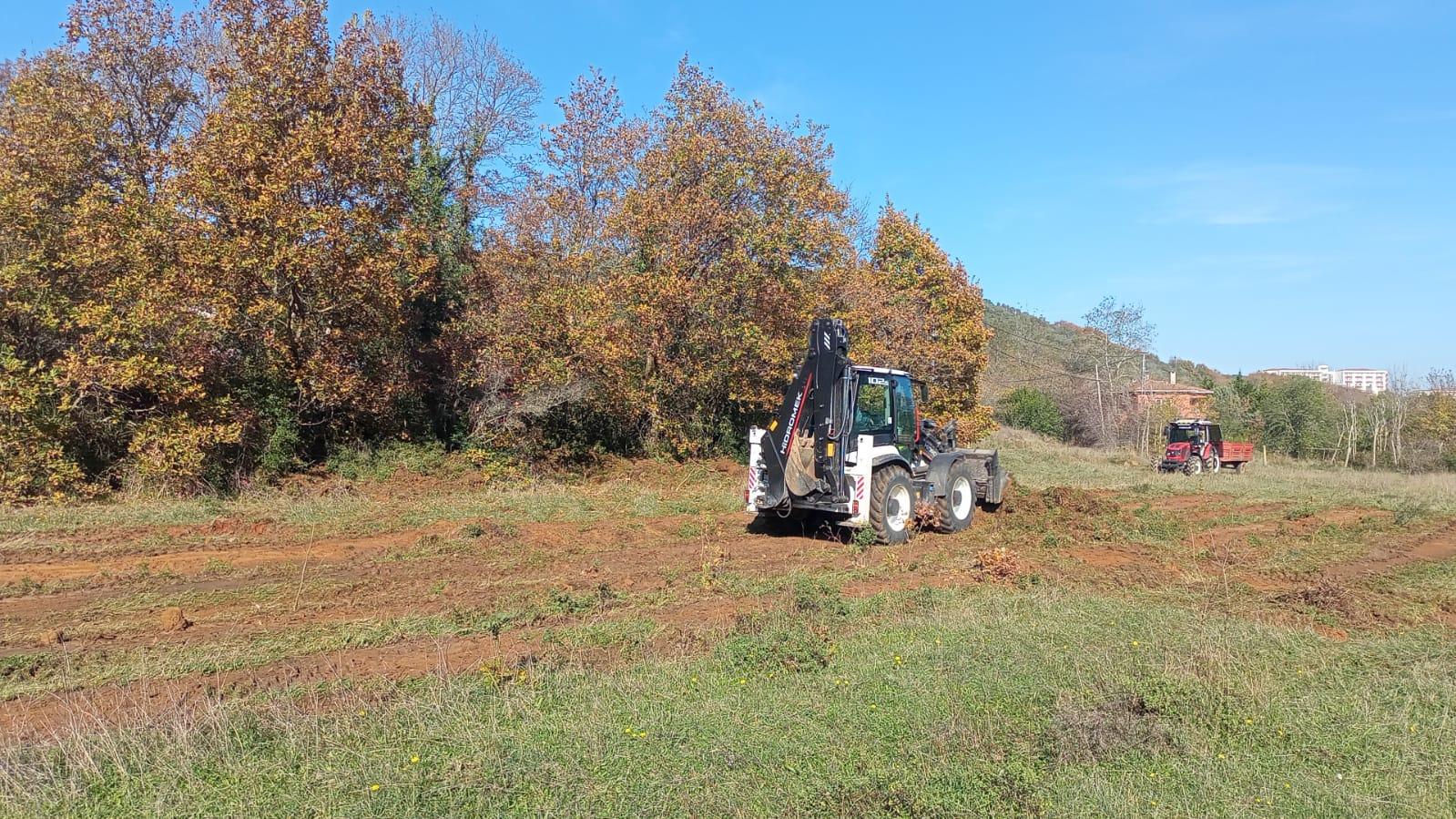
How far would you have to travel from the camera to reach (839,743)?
4676 millimetres

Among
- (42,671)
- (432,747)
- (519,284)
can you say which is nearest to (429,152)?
(519,284)

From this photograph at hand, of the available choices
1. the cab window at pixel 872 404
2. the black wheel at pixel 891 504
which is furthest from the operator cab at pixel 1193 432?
the cab window at pixel 872 404

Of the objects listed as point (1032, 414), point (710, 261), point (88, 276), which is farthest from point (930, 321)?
point (1032, 414)

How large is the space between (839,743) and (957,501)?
997 cm

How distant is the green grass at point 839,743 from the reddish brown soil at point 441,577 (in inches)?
31.8

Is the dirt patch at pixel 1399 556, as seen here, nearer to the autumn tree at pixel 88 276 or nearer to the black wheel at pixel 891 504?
the black wheel at pixel 891 504

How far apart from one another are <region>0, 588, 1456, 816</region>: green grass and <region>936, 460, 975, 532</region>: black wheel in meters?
7.01

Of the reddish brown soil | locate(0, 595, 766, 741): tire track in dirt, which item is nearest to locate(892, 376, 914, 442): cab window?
the reddish brown soil

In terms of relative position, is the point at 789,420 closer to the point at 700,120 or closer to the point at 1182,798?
the point at 1182,798

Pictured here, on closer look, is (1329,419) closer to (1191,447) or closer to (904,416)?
(1191,447)

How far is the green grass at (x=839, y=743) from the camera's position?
401cm

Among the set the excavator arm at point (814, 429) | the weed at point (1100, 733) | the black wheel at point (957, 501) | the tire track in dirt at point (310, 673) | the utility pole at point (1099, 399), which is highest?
the utility pole at point (1099, 399)

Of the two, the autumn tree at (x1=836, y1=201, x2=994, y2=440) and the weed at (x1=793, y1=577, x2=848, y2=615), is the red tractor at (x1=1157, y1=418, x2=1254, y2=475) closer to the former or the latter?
the autumn tree at (x1=836, y1=201, x2=994, y2=440)

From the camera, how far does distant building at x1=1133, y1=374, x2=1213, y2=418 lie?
4709 cm
